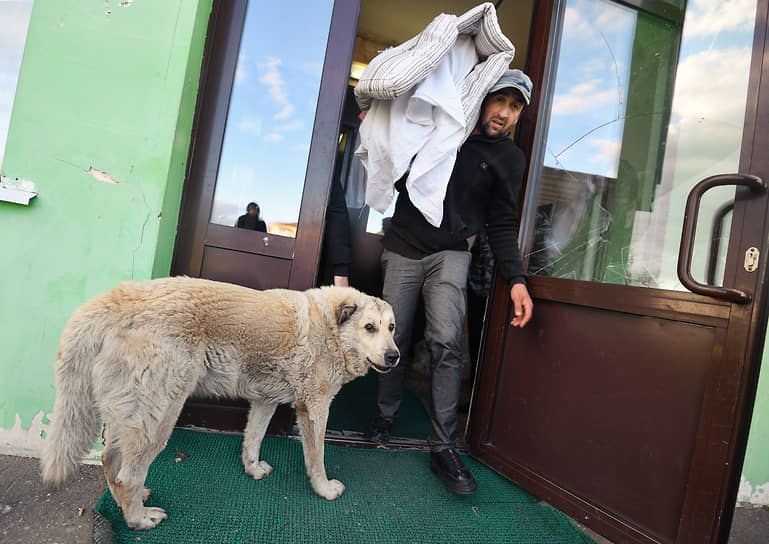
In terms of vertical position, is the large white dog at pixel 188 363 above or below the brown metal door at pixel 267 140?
below

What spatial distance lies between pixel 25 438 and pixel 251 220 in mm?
1753

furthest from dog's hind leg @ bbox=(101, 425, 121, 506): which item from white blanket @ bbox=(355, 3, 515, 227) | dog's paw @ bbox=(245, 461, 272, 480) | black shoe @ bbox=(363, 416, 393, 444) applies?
white blanket @ bbox=(355, 3, 515, 227)

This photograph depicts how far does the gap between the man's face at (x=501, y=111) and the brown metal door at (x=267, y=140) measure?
1007 millimetres

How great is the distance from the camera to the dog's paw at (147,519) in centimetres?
166

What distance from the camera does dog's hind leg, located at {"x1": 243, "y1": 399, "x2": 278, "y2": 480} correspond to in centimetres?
215

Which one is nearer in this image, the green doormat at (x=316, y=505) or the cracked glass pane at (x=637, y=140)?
the green doormat at (x=316, y=505)

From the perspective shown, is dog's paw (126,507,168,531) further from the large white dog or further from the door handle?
the door handle

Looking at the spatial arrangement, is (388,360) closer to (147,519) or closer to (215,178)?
(147,519)

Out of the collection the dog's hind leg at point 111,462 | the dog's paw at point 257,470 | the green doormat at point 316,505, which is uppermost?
the dog's hind leg at point 111,462

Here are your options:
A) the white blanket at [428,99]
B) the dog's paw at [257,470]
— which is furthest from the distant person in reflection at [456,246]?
the dog's paw at [257,470]

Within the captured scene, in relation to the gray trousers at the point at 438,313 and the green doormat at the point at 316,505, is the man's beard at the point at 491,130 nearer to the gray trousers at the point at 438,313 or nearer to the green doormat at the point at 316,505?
the gray trousers at the point at 438,313

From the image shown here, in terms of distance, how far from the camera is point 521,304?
2.48 m

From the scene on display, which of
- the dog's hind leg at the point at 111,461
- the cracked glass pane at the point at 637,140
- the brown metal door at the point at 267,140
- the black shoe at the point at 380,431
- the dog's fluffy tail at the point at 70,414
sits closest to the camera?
the dog's fluffy tail at the point at 70,414

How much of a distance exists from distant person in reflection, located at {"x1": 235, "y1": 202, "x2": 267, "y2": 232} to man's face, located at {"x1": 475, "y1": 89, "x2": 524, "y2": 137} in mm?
1667
